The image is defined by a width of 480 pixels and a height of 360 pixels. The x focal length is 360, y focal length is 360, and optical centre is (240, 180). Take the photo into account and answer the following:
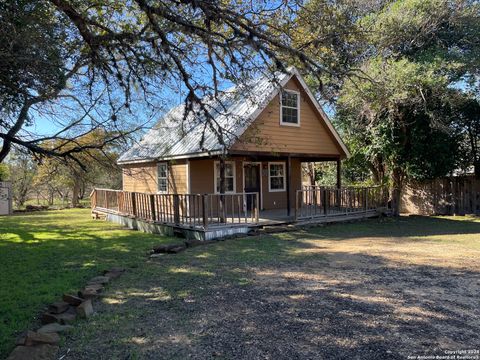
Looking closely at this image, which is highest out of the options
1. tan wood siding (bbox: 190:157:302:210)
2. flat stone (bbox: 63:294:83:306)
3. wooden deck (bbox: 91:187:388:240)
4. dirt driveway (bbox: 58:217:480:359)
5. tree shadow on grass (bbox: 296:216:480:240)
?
tan wood siding (bbox: 190:157:302:210)

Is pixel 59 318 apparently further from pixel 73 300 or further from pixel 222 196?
pixel 222 196

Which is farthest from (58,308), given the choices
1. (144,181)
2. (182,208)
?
(144,181)

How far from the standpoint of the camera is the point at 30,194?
29781mm

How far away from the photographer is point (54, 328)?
407 cm

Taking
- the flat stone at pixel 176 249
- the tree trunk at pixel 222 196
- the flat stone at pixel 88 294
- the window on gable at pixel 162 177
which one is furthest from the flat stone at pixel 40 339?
the window on gable at pixel 162 177

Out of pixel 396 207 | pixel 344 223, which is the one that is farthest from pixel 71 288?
pixel 396 207

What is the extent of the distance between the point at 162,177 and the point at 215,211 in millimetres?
3034

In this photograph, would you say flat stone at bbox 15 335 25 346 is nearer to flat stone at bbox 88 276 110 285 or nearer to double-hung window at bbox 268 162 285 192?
flat stone at bbox 88 276 110 285

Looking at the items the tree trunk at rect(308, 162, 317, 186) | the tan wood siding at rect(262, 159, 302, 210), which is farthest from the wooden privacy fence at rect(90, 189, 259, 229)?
the tree trunk at rect(308, 162, 317, 186)

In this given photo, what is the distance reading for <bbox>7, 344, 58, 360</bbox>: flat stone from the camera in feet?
11.0

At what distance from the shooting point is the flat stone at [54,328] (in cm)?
400

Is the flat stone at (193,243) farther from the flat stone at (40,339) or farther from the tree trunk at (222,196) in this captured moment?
the flat stone at (40,339)

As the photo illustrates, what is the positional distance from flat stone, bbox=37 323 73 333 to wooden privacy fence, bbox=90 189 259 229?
6179mm

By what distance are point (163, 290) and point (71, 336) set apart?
1.85 meters
